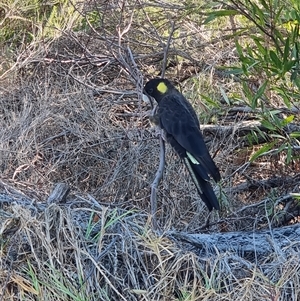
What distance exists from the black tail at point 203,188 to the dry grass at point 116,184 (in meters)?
0.28

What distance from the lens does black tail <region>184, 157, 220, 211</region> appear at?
3469 mm

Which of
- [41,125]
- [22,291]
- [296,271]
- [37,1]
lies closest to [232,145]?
[41,125]

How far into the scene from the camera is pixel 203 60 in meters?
5.32

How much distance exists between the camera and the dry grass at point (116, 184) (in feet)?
9.24

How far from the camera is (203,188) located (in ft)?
11.6

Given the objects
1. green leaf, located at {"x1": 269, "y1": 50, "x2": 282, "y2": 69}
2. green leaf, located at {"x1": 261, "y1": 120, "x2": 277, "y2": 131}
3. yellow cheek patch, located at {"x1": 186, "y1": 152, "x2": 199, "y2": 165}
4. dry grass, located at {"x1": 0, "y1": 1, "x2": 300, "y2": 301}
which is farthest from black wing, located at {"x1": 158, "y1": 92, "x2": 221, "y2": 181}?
green leaf, located at {"x1": 269, "y1": 50, "x2": 282, "y2": 69}

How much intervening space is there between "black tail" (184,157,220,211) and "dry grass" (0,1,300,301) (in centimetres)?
28

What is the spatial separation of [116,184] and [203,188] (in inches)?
37.1

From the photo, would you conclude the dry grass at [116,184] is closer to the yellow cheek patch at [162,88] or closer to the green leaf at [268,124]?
the yellow cheek patch at [162,88]

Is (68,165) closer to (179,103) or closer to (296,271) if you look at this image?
(179,103)

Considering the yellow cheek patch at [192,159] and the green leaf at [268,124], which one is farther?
the yellow cheek patch at [192,159]

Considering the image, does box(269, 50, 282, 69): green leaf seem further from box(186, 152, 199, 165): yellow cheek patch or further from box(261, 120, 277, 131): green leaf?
box(186, 152, 199, 165): yellow cheek patch

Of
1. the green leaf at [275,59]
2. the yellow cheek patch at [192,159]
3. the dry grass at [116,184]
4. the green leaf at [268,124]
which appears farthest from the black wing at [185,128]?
the green leaf at [275,59]

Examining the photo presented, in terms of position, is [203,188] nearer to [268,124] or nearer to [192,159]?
[192,159]
